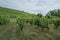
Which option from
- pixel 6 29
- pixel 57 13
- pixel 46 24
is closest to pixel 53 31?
pixel 46 24

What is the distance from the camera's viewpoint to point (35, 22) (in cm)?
2264

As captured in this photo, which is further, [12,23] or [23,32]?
[12,23]

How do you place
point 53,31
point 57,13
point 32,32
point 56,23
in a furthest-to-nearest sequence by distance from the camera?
point 57,13 < point 56,23 < point 53,31 < point 32,32

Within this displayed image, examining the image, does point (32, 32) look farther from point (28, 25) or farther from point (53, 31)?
point (53, 31)

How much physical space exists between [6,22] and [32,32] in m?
3.05

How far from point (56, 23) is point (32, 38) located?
7.14 meters

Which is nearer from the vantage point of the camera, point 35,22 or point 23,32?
point 23,32

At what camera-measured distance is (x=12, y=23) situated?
2083cm

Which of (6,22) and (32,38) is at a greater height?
(6,22)

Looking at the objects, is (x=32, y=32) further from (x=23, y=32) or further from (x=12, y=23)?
(x=12, y=23)

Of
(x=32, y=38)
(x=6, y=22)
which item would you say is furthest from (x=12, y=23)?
(x=32, y=38)

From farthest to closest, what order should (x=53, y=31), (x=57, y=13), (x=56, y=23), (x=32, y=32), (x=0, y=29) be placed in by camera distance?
(x=57, y=13) → (x=56, y=23) → (x=53, y=31) → (x=32, y=32) → (x=0, y=29)

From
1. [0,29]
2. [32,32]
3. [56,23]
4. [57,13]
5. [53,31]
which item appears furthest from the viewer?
[57,13]

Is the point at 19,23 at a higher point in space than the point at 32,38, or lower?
higher
